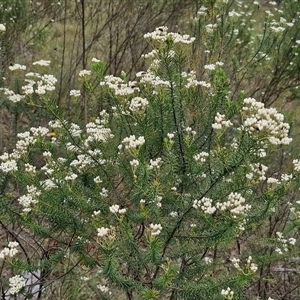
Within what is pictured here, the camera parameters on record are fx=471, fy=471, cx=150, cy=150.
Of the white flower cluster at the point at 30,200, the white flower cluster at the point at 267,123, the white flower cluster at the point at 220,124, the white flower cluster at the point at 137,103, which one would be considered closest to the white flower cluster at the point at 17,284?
the white flower cluster at the point at 30,200

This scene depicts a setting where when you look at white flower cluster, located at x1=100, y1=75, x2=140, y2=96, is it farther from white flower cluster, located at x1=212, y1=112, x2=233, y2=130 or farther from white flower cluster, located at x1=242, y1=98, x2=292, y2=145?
white flower cluster, located at x1=242, y1=98, x2=292, y2=145

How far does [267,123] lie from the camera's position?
2.11m

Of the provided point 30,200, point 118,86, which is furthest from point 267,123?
point 30,200

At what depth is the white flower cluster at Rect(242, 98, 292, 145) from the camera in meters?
2.12

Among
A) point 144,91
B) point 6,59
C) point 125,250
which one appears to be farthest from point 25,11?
point 125,250

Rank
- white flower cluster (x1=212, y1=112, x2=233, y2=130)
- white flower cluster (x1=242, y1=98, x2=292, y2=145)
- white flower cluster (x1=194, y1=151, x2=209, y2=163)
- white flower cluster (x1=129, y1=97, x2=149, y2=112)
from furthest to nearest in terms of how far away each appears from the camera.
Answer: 1. white flower cluster (x1=194, y1=151, x2=209, y2=163)
2. white flower cluster (x1=129, y1=97, x2=149, y2=112)
3. white flower cluster (x1=212, y1=112, x2=233, y2=130)
4. white flower cluster (x1=242, y1=98, x2=292, y2=145)

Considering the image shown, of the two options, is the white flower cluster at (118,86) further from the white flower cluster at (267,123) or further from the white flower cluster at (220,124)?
the white flower cluster at (267,123)

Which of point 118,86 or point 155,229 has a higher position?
point 118,86

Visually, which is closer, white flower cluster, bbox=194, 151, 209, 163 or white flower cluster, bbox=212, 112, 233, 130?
white flower cluster, bbox=212, 112, 233, 130

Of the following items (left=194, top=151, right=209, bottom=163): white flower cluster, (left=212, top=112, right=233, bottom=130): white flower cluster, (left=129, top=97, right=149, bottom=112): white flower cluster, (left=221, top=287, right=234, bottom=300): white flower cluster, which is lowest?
(left=221, top=287, right=234, bottom=300): white flower cluster

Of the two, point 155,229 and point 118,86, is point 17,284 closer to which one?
point 155,229

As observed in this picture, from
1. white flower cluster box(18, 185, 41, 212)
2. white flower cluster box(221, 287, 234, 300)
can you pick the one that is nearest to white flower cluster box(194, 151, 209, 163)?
white flower cluster box(221, 287, 234, 300)

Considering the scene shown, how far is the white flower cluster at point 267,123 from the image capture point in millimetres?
2115

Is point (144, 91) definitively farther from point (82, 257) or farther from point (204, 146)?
point (82, 257)
